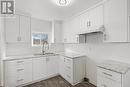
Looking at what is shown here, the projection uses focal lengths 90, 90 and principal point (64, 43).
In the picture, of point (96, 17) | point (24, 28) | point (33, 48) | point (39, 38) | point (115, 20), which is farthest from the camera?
point (39, 38)

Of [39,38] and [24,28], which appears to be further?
[39,38]

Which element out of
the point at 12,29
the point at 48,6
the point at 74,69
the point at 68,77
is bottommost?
the point at 68,77

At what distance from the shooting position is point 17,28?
120 inches

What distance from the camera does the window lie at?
4.00m

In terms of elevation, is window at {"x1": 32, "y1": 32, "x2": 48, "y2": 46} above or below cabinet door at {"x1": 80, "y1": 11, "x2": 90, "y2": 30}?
below

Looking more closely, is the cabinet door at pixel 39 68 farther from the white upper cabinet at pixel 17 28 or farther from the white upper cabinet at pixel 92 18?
the white upper cabinet at pixel 92 18

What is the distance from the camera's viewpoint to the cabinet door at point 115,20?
184 centimetres

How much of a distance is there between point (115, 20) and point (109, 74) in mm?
1180

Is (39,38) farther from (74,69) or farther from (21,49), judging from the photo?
(74,69)

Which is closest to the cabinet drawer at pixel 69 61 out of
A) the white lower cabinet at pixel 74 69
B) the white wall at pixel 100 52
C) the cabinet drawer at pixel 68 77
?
the white lower cabinet at pixel 74 69

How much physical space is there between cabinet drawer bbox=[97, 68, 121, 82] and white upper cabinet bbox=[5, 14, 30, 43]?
2663mm

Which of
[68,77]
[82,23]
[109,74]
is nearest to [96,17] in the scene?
[82,23]

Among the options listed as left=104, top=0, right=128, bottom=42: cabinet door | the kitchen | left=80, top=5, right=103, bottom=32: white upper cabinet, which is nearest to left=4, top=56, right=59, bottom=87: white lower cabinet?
the kitchen

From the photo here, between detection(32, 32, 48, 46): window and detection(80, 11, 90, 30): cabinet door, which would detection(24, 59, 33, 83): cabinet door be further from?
detection(80, 11, 90, 30): cabinet door
